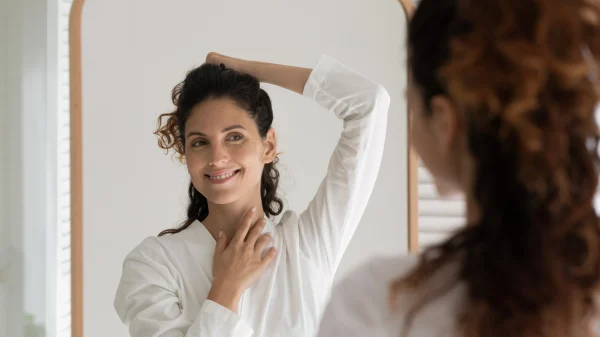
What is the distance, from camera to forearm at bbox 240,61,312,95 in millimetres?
1281

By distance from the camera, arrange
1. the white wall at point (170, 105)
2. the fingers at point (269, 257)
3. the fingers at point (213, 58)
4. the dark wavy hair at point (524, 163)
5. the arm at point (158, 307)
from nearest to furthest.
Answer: the dark wavy hair at point (524, 163)
the arm at point (158, 307)
the fingers at point (269, 257)
the fingers at point (213, 58)
the white wall at point (170, 105)

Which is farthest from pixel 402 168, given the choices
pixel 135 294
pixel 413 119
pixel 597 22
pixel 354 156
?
pixel 597 22

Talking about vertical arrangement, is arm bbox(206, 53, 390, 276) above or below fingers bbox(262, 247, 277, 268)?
above

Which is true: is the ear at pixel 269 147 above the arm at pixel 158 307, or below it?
above

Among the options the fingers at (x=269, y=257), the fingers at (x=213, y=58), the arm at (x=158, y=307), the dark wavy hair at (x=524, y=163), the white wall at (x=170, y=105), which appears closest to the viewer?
the dark wavy hair at (x=524, y=163)

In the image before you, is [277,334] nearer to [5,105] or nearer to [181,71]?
[181,71]

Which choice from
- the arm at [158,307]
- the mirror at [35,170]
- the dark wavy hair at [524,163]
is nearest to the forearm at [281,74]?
the arm at [158,307]

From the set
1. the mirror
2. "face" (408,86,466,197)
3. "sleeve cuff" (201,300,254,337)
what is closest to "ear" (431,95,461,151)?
"face" (408,86,466,197)

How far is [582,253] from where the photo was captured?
578 millimetres

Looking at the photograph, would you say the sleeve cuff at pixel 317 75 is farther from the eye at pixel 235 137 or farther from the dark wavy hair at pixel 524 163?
the dark wavy hair at pixel 524 163

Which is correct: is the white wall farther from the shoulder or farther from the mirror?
the shoulder

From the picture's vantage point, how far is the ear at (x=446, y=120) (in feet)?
1.93

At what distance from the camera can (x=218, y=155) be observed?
3.86 ft

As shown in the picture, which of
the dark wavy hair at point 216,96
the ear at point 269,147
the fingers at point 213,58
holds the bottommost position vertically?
the ear at point 269,147
